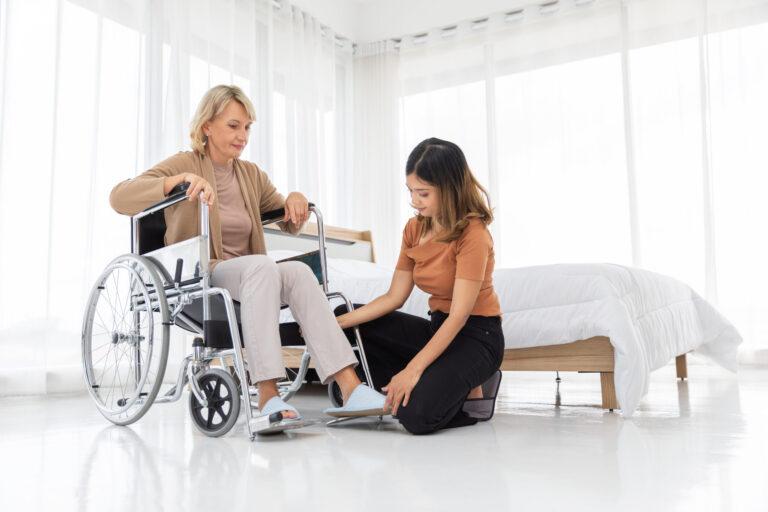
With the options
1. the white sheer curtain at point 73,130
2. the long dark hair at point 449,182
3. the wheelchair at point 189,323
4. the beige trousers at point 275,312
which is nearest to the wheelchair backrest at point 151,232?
the wheelchair at point 189,323

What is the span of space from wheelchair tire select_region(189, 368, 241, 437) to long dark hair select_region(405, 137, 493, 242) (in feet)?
2.28

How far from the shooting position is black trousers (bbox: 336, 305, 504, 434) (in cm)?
175

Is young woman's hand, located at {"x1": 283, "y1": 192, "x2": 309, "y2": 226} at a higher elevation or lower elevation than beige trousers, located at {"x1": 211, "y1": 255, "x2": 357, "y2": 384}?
higher

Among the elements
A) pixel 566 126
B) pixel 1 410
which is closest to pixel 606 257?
pixel 566 126

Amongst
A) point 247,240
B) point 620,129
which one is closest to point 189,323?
point 247,240

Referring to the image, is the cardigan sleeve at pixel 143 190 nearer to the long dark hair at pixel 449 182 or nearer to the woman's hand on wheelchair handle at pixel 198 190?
the woman's hand on wheelchair handle at pixel 198 190

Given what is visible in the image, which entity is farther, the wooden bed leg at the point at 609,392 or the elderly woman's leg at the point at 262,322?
the wooden bed leg at the point at 609,392

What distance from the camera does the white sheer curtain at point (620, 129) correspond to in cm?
402

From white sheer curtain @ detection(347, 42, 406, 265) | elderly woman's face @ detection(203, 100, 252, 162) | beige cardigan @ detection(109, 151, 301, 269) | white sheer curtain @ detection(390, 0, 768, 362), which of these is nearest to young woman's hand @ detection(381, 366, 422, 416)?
beige cardigan @ detection(109, 151, 301, 269)

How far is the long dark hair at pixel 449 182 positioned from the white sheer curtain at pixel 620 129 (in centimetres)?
268

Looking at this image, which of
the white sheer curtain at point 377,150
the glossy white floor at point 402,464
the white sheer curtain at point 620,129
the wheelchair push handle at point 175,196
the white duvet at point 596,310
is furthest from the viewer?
the white sheer curtain at point 377,150

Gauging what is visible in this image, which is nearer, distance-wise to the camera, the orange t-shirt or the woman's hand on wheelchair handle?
the woman's hand on wheelchair handle

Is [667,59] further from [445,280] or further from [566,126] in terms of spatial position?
[445,280]

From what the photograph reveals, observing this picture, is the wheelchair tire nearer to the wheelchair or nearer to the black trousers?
the wheelchair
